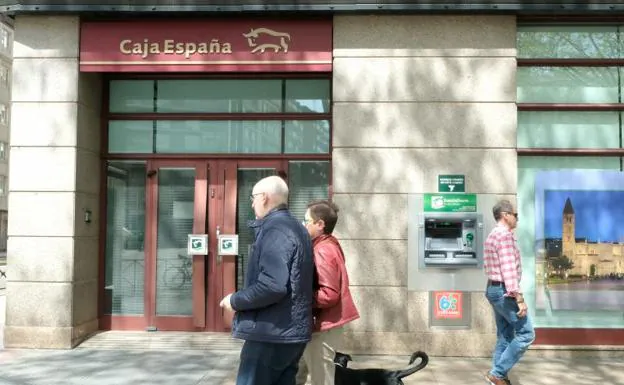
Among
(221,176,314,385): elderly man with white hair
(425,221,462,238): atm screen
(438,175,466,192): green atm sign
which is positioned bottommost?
(221,176,314,385): elderly man with white hair

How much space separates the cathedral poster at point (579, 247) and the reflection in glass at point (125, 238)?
16.3 feet

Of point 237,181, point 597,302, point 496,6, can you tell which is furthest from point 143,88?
point 597,302

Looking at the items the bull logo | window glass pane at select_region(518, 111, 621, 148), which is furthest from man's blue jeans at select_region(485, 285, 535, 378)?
the bull logo

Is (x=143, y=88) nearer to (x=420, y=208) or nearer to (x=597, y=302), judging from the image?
(x=420, y=208)

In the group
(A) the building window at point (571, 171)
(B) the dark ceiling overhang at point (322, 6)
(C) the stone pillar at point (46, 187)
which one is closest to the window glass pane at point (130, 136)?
(C) the stone pillar at point (46, 187)

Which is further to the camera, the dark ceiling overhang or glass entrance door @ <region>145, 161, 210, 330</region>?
glass entrance door @ <region>145, 161, 210, 330</region>

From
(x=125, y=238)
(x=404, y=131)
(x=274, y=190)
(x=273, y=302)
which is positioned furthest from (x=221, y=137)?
(x=273, y=302)

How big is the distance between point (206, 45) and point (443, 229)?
3.58 metres

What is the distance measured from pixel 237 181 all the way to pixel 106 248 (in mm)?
1950

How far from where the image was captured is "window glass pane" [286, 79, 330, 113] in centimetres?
852

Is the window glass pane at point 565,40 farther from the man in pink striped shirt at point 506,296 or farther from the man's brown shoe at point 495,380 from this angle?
the man's brown shoe at point 495,380

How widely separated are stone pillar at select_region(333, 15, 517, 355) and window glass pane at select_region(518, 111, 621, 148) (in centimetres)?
35

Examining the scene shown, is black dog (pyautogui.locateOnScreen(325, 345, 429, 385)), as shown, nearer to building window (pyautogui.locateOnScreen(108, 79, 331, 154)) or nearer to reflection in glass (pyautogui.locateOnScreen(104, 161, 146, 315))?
building window (pyautogui.locateOnScreen(108, 79, 331, 154))

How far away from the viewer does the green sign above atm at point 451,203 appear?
7715 millimetres
